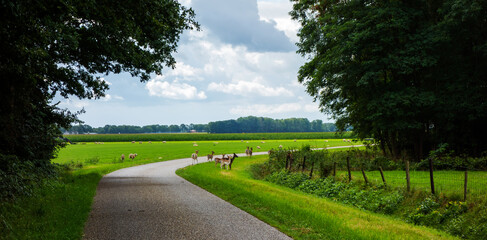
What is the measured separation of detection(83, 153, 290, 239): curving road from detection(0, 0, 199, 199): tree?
16.4 ft

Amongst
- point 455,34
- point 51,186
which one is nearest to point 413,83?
point 455,34

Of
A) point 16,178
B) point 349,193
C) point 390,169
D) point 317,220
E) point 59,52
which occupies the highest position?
point 59,52

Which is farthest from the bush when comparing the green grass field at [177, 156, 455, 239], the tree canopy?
the tree canopy

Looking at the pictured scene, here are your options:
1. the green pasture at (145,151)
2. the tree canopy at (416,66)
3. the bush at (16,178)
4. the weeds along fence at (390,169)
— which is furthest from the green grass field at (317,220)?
the green pasture at (145,151)

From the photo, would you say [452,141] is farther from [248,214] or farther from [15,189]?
[15,189]

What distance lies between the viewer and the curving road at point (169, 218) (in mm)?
8117

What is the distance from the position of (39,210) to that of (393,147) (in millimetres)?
27663

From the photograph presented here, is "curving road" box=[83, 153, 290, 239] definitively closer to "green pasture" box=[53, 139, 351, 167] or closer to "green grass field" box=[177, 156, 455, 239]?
"green grass field" box=[177, 156, 455, 239]

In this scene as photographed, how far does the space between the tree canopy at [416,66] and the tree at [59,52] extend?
46.8 feet

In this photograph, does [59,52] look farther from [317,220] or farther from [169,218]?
[317,220]

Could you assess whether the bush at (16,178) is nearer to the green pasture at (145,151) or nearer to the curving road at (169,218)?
the curving road at (169,218)

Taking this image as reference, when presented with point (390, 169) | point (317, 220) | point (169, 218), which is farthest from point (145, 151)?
point (317, 220)

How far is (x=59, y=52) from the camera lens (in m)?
13.7

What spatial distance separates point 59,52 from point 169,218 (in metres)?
9.12
